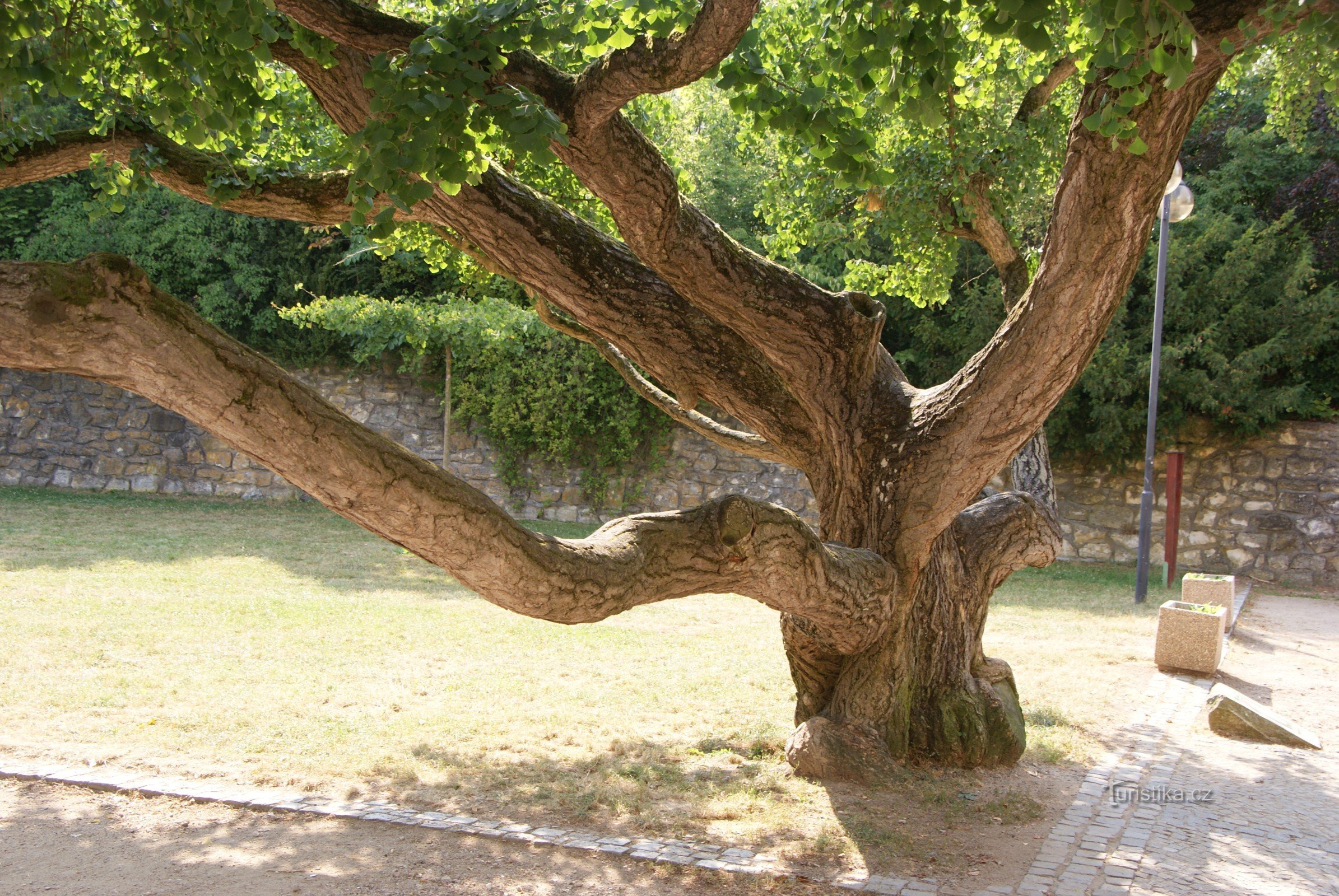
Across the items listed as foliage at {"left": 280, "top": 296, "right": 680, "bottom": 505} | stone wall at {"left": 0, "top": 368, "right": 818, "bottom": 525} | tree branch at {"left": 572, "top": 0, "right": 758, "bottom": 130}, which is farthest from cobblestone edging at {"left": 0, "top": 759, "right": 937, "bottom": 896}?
stone wall at {"left": 0, "top": 368, "right": 818, "bottom": 525}

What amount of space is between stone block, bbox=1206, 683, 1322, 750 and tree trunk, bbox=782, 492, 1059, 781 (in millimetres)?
1606

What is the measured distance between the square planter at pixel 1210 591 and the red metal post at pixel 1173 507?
2910 mm

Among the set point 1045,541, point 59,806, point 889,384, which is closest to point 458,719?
point 59,806

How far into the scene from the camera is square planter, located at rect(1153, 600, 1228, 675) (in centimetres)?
739

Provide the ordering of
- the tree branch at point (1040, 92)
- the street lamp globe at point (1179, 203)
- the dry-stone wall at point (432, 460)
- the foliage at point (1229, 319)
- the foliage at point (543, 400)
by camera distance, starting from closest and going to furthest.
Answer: the tree branch at point (1040, 92) → the street lamp globe at point (1179, 203) → the foliage at point (1229, 319) → the dry-stone wall at point (432, 460) → the foliage at point (543, 400)

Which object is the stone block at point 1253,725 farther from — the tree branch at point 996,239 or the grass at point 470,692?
the tree branch at point 996,239

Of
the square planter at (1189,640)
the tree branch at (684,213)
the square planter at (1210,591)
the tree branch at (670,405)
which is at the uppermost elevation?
the tree branch at (684,213)

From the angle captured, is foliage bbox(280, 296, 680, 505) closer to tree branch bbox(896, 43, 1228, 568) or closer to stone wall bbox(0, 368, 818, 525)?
stone wall bbox(0, 368, 818, 525)

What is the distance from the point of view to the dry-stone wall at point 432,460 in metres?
13.2

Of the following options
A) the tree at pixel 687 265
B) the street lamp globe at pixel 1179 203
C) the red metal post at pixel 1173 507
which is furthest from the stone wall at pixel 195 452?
the tree at pixel 687 265

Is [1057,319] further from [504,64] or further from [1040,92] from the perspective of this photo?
[1040,92]

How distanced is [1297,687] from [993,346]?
4899 millimetres

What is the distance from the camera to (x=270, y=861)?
3.85 meters

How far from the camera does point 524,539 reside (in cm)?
362
